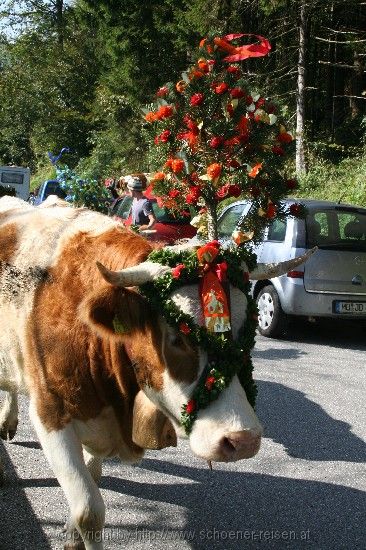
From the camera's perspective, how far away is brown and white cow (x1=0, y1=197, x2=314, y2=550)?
125 inches

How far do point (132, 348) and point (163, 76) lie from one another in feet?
86.6

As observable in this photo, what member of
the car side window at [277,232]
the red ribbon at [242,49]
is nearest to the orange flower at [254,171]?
the red ribbon at [242,49]

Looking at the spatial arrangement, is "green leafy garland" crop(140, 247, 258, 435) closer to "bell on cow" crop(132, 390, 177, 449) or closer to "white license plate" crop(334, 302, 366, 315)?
"bell on cow" crop(132, 390, 177, 449)

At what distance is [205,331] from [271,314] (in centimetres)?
669

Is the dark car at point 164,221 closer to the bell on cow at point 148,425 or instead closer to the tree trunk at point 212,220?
the tree trunk at point 212,220

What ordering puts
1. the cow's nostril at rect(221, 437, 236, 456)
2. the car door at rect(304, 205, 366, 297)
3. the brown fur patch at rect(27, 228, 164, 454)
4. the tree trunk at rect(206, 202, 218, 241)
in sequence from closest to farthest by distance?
the cow's nostril at rect(221, 437, 236, 456) < the brown fur patch at rect(27, 228, 164, 454) < the tree trunk at rect(206, 202, 218, 241) < the car door at rect(304, 205, 366, 297)

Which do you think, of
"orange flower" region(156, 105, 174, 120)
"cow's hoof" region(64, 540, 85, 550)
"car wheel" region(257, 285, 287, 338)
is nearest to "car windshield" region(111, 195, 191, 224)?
"car wheel" region(257, 285, 287, 338)

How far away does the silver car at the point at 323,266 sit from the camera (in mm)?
9258

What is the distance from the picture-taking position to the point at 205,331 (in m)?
3.13

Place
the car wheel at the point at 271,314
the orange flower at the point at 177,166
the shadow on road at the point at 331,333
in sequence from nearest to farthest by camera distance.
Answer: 1. the orange flower at the point at 177,166
2. the car wheel at the point at 271,314
3. the shadow on road at the point at 331,333

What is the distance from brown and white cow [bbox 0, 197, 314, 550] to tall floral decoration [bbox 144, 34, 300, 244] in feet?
2.84

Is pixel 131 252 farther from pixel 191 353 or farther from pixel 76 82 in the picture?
pixel 76 82

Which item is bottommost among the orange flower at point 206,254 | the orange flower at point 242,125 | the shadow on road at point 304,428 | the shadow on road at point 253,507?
the shadow on road at point 304,428

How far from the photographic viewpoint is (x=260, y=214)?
16.3 ft
